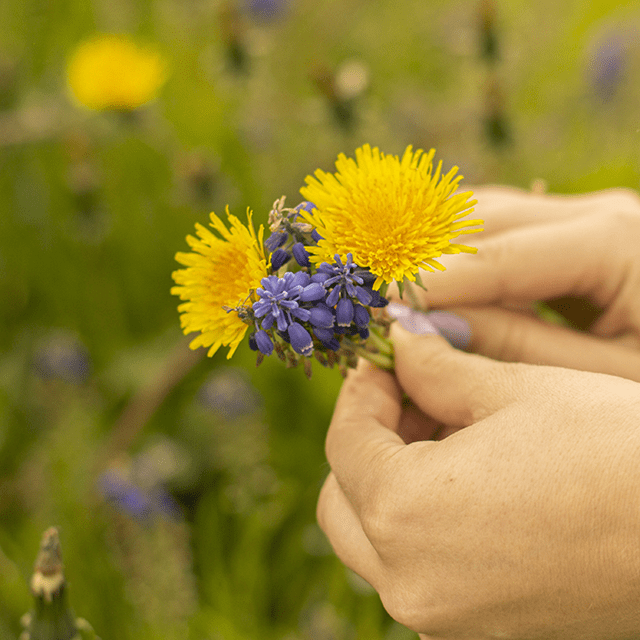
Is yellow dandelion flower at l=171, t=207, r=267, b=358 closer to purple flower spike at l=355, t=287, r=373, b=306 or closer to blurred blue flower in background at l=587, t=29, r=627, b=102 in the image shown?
purple flower spike at l=355, t=287, r=373, b=306

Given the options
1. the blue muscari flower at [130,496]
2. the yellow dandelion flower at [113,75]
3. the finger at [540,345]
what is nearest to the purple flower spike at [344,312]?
the finger at [540,345]

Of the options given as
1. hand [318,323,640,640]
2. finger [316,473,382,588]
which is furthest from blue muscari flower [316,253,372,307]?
finger [316,473,382,588]

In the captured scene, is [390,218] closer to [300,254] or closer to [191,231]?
[300,254]

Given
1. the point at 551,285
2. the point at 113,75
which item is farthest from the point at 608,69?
the point at 113,75

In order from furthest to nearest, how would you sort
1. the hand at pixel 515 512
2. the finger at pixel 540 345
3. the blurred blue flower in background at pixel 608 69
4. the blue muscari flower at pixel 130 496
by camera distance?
the blurred blue flower in background at pixel 608 69 < the blue muscari flower at pixel 130 496 < the finger at pixel 540 345 < the hand at pixel 515 512

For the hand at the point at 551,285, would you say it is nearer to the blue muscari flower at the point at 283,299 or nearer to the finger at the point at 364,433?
the finger at the point at 364,433

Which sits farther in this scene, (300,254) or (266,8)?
(266,8)

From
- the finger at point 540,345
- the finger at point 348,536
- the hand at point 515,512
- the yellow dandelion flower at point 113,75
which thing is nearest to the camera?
the hand at point 515,512
